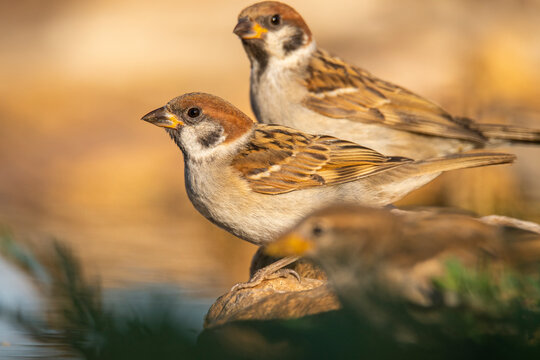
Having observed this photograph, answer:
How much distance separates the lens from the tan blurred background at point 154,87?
5.51m

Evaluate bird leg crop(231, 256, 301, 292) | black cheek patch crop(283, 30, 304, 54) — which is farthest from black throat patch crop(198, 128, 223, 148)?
black cheek patch crop(283, 30, 304, 54)

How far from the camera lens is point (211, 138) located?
3.38 metres

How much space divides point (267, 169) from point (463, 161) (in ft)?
2.64

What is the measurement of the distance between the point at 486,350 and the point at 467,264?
0.37 ft

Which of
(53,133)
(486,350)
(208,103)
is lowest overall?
(486,350)

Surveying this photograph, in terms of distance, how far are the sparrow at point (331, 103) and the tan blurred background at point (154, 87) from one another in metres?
0.24

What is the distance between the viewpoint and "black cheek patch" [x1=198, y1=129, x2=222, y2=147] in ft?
11.1

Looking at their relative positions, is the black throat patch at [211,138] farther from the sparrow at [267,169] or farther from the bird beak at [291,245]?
the bird beak at [291,245]

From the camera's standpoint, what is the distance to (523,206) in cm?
163

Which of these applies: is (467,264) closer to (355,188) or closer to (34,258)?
(34,258)

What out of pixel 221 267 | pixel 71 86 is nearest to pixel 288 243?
pixel 221 267

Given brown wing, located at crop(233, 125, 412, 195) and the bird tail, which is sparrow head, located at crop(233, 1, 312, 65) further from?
the bird tail

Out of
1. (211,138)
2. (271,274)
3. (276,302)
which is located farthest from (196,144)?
(276,302)

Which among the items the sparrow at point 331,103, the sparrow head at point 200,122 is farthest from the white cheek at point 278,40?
the sparrow head at point 200,122
